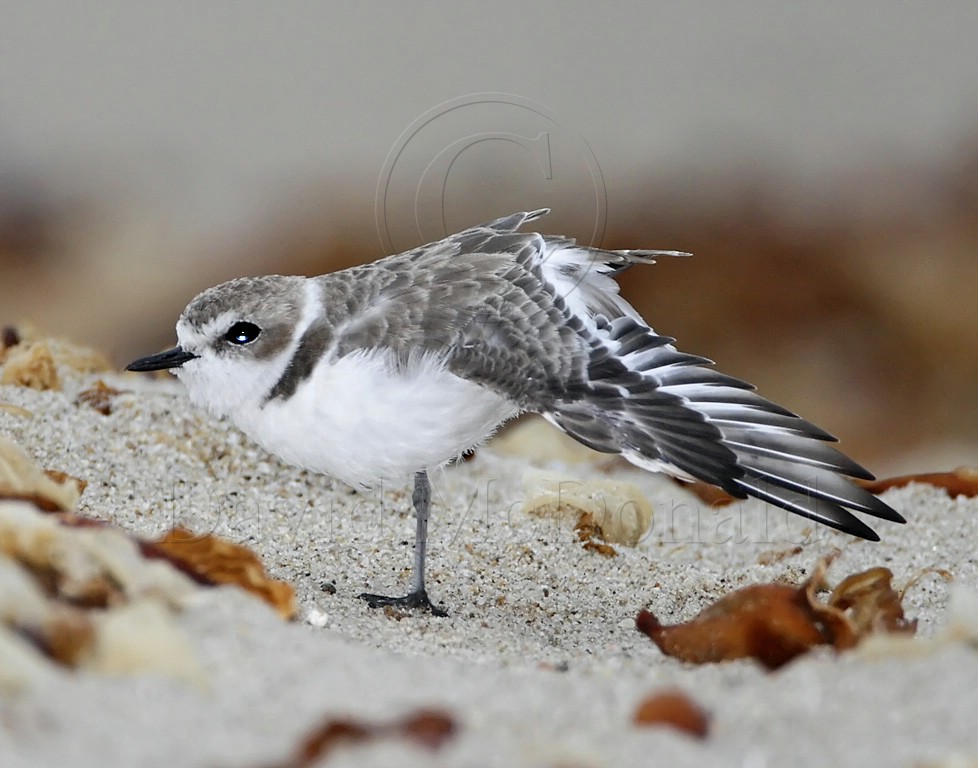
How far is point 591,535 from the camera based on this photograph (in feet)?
9.08

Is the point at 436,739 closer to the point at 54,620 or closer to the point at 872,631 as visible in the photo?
the point at 54,620

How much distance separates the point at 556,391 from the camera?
6.82ft

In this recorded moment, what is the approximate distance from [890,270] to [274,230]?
7.76 ft

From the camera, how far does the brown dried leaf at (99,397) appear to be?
2896 millimetres

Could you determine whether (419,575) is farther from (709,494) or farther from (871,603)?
(709,494)

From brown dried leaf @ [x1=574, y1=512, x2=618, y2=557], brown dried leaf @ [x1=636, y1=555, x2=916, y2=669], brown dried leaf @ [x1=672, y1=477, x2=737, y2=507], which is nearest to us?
brown dried leaf @ [x1=636, y1=555, x2=916, y2=669]

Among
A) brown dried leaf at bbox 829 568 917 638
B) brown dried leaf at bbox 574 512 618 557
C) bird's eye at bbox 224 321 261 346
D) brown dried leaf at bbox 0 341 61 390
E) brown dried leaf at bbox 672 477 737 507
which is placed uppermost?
bird's eye at bbox 224 321 261 346

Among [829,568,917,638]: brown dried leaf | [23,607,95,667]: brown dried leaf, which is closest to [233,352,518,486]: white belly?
[829,568,917,638]: brown dried leaf

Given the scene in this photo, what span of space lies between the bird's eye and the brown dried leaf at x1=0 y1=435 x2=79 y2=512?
465mm

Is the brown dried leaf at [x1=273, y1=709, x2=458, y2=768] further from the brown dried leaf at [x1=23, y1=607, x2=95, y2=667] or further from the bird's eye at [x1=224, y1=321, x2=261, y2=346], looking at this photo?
the bird's eye at [x1=224, y1=321, x2=261, y2=346]

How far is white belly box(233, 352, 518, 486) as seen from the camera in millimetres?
2131

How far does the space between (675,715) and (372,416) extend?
1.04 metres

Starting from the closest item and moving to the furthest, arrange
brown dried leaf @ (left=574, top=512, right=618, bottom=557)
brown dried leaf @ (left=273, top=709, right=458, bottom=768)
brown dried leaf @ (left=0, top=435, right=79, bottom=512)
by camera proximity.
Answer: brown dried leaf @ (left=273, top=709, right=458, bottom=768) < brown dried leaf @ (left=0, top=435, right=79, bottom=512) < brown dried leaf @ (left=574, top=512, right=618, bottom=557)

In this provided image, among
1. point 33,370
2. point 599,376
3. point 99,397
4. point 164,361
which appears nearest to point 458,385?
point 599,376
